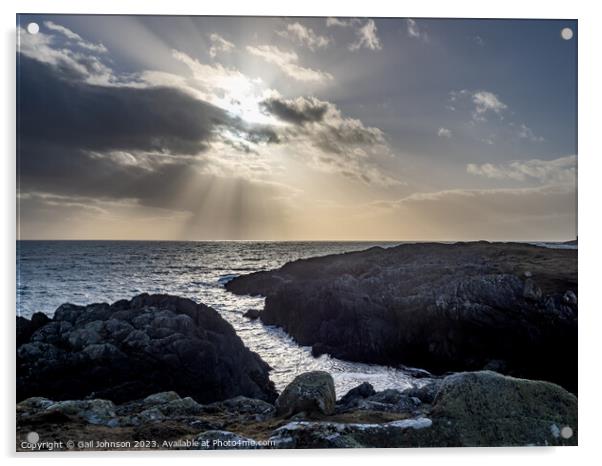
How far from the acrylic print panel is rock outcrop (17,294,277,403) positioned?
0.03 meters

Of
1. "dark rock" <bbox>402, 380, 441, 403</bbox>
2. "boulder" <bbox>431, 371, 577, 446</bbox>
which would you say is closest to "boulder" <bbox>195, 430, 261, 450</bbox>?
"dark rock" <bbox>402, 380, 441, 403</bbox>

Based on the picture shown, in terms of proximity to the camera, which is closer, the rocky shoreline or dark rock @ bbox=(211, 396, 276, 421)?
the rocky shoreline

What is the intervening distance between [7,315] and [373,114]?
22.7 ft

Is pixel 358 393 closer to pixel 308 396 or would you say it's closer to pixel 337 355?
pixel 337 355

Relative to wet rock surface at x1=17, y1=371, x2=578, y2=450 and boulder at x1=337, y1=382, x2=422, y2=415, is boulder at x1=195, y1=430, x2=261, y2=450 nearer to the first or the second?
wet rock surface at x1=17, y1=371, x2=578, y2=450

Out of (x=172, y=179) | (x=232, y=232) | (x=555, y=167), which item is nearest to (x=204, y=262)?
(x=232, y=232)

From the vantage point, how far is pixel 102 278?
269 inches

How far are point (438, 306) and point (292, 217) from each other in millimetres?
3042

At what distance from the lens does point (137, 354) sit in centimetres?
665

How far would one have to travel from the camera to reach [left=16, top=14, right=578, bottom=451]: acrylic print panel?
21.0 ft

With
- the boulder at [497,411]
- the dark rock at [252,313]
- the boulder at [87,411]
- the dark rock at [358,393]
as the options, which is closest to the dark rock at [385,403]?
the dark rock at [358,393]

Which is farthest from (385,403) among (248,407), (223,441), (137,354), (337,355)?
(137,354)

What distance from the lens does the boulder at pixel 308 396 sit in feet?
20.2
